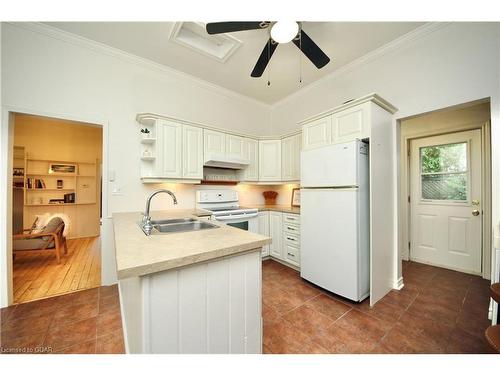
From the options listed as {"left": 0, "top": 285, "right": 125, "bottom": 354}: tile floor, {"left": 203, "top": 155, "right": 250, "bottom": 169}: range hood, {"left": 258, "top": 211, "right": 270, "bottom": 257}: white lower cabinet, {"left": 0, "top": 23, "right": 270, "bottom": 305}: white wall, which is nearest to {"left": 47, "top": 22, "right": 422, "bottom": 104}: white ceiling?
{"left": 0, "top": 23, "right": 270, "bottom": 305}: white wall

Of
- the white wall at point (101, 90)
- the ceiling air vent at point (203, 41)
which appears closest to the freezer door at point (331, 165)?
the ceiling air vent at point (203, 41)

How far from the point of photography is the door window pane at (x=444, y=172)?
2739 millimetres

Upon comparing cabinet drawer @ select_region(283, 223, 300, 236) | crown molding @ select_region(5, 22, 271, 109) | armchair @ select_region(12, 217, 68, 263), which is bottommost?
armchair @ select_region(12, 217, 68, 263)

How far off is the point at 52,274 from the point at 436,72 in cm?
535

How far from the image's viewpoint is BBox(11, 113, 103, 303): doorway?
3.02m

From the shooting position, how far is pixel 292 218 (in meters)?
2.83

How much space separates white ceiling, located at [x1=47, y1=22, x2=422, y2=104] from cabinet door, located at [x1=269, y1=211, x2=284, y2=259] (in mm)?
2270

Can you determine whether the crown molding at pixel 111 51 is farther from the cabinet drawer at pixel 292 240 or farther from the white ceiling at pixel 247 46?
the cabinet drawer at pixel 292 240

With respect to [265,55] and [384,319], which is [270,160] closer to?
[265,55]

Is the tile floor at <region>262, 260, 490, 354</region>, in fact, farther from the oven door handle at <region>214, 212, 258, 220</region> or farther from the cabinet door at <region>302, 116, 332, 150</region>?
the cabinet door at <region>302, 116, 332, 150</region>

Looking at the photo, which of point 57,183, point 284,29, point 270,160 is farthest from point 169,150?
point 57,183

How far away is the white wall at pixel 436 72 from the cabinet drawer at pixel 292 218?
1173mm
